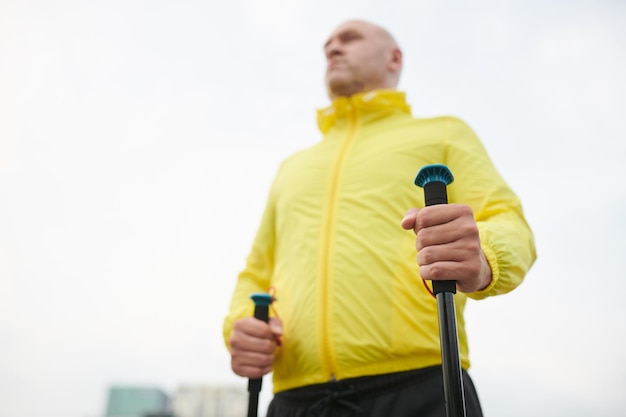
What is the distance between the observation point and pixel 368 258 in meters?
2.42

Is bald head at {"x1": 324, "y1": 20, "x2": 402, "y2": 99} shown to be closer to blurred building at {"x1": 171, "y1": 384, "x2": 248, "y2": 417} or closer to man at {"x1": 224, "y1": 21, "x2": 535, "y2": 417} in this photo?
man at {"x1": 224, "y1": 21, "x2": 535, "y2": 417}

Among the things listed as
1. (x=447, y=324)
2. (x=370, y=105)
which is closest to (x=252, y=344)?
(x=447, y=324)

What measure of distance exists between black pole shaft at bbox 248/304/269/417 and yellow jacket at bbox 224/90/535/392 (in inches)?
4.6

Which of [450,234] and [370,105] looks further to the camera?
[370,105]

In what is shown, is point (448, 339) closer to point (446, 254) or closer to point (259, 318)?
point (446, 254)

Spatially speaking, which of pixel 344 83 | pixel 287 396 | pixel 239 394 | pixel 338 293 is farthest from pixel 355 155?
pixel 239 394

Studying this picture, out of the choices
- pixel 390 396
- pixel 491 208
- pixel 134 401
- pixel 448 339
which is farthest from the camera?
pixel 134 401

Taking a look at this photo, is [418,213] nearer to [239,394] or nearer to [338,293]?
[338,293]

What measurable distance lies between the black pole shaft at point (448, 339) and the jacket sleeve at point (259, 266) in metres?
1.55

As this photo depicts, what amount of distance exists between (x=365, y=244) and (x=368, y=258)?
0.08 meters

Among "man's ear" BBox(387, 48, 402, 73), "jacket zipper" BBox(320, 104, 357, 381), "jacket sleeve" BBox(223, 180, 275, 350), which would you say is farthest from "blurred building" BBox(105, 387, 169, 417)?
"jacket zipper" BBox(320, 104, 357, 381)

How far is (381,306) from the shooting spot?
7.45 ft

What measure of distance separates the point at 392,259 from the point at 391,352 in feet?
1.52

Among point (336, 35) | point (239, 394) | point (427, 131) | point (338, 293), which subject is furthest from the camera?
point (239, 394)
